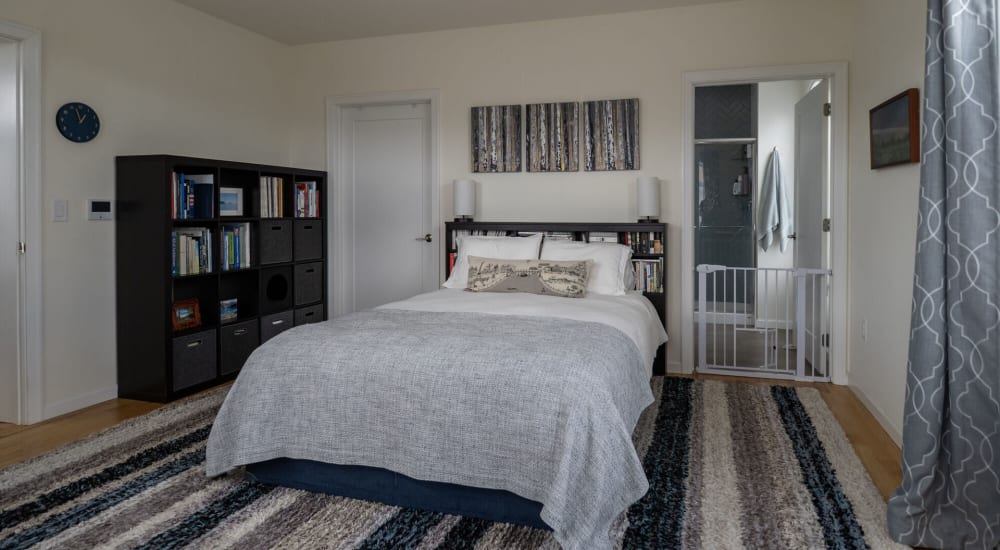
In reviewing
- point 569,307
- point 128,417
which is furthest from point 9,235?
point 569,307

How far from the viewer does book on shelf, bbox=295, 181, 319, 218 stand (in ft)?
15.9

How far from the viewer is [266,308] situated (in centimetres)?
460

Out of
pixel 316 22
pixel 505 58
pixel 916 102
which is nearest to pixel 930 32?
pixel 916 102

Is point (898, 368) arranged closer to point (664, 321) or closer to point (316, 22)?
point (664, 321)

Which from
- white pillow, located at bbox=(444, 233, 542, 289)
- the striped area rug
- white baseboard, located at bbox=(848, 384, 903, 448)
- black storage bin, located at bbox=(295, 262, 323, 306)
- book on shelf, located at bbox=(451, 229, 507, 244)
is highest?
book on shelf, located at bbox=(451, 229, 507, 244)

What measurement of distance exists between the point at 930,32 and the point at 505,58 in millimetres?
3148

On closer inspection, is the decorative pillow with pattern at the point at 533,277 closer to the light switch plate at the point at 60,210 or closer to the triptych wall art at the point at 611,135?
the triptych wall art at the point at 611,135

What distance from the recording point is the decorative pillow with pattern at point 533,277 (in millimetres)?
3771

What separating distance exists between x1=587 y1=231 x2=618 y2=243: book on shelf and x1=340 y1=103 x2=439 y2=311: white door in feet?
4.26

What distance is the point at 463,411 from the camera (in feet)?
7.17

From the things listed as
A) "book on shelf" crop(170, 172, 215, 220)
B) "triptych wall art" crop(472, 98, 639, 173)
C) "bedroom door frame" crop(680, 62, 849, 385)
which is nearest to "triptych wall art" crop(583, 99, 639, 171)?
"triptych wall art" crop(472, 98, 639, 173)

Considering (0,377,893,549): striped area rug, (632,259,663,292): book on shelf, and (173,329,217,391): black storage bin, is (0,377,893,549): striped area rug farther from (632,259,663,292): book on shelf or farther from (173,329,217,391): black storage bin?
(632,259,663,292): book on shelf

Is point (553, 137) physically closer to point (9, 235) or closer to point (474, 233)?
point (474, 233)

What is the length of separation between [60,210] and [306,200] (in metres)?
1.68
